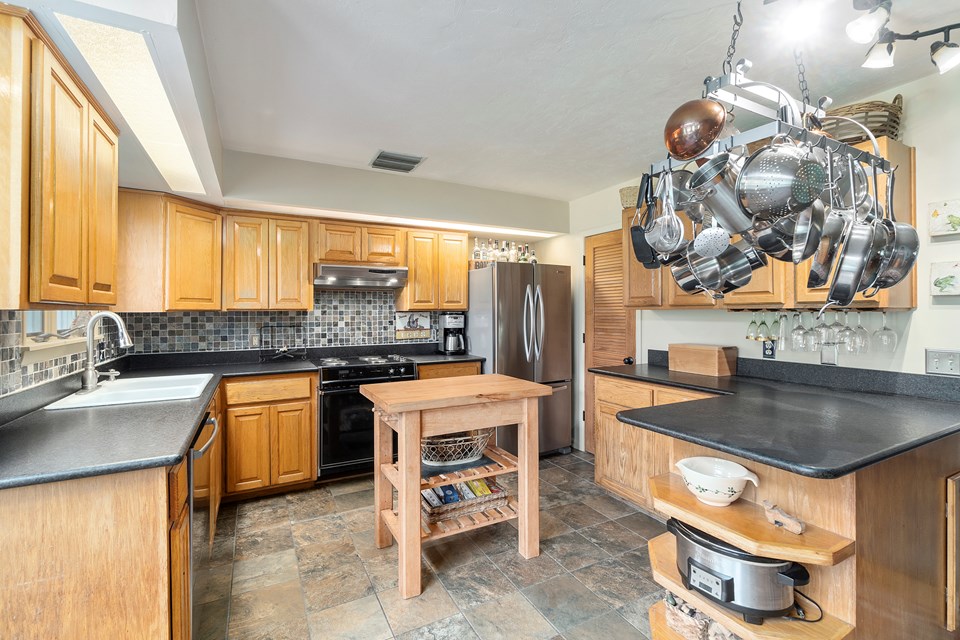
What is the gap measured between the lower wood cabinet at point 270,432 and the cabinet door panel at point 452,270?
54.9 inches

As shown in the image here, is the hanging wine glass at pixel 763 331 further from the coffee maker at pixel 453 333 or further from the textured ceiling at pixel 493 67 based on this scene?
the coffee maker at pixel 453 333

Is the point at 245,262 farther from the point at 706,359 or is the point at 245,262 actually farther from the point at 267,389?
the point at 706,359

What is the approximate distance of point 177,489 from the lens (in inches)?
55.2

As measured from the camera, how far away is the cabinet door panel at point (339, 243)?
11.4ft

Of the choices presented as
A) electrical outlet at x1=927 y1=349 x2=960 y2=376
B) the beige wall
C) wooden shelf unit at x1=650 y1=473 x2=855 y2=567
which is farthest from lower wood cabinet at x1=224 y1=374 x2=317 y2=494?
electrical outlet at x1=927 y1=349 x2=960 y2=376

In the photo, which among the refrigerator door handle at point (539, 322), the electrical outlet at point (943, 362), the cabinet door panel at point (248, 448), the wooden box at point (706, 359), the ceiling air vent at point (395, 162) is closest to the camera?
the electrical outlet at point (943, 362)

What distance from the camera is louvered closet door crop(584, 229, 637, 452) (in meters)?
3.70

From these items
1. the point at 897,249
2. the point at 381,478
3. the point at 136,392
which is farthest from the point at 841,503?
the point at 136,392

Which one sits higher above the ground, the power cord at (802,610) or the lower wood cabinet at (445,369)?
the lower wood cabinet at (445,369)

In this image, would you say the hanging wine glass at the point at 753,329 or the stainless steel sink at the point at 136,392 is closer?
the stainless steel sink at the point at 136,392

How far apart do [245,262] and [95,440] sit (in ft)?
6.75

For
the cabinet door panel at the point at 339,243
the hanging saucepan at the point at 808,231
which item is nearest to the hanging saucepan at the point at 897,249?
the hanging saucepan at the point at 808,231

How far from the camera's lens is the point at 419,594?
2035 mm

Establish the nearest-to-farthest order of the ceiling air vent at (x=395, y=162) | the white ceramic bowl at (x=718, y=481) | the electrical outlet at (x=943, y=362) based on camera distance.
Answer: the white ceramic bowl at (x=718, y=481)
the electrical outlet at (x=943, y=362)
the ceiling air vent at (x=395, y=162)
